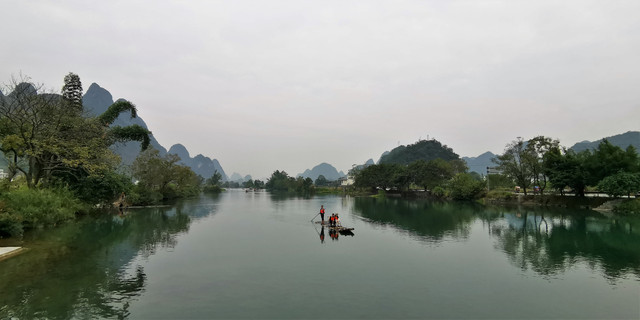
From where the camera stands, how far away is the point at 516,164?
62.9 metres

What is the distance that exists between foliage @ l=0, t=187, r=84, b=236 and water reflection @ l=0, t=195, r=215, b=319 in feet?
5.06

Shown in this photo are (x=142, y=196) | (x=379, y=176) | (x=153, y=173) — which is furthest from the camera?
(x=379, y=176)

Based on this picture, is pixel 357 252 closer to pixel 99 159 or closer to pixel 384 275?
pixel 384 275

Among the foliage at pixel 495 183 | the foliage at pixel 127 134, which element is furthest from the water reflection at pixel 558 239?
the foliage at pixel 495 183

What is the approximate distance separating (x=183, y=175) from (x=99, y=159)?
127ft

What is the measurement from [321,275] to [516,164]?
192 ft

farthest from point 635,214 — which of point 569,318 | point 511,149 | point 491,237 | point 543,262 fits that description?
point 569,318

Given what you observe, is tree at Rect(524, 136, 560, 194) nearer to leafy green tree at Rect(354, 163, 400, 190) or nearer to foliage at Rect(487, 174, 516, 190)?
foliage at Rect(487, 174, 516, 190)

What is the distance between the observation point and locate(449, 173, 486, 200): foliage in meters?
76.8

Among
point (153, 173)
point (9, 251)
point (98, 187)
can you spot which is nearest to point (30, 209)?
point (9, 251)

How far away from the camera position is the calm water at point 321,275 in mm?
12367

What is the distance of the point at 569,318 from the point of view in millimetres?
11750

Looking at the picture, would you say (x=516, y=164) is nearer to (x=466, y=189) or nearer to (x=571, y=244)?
(x=466, y=189)

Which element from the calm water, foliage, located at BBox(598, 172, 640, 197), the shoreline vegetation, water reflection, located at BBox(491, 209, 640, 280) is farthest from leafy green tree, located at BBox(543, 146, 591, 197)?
the calm water
